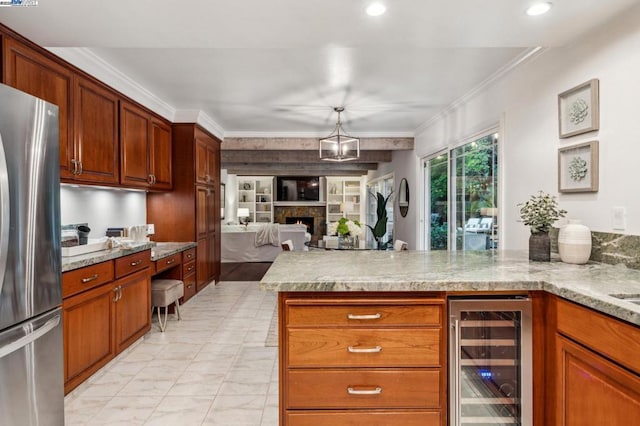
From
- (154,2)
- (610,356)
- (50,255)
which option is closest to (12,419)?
(50,255)

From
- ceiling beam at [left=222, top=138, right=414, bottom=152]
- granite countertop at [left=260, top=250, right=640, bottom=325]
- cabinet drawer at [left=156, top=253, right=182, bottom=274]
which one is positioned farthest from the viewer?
ceiling beam at [left=222, top=138, right=414, bottom=152]

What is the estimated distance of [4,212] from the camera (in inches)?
55.2

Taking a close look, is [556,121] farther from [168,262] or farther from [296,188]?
[296,188]

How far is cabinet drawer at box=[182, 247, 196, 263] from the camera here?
13.6ft

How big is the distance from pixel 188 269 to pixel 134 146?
1581 millimetres

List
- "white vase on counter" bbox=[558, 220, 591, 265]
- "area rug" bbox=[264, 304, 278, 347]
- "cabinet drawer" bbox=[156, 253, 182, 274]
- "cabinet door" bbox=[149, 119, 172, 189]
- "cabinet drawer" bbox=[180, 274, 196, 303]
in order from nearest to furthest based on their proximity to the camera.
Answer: "white vase on counter" bbox=[558, 220, 591, 265] < "area rug" bbox=[264, 304, 278, 347] < "cabinet drawer" bbox=[156, 253, 182, 274] < "cabinet door" bbox=[149, 119, 172, 189] < "cabinet drawer" bbox=[180, 274, 196, 303]

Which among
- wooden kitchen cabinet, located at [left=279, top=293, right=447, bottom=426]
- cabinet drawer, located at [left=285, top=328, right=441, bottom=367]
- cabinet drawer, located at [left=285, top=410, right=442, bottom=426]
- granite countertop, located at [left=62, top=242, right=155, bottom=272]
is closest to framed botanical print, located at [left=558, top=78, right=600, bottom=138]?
wooden kitchen cabinet, located at [left=279, top=293, right=447, bottom=426]

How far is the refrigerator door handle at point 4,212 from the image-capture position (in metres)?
1.39

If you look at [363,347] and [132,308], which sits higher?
[363,347]

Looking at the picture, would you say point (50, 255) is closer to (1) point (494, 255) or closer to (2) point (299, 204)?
(1) point (494, 255)

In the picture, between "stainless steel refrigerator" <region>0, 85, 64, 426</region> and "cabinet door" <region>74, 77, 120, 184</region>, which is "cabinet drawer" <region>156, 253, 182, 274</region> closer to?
"cabinet door" <region>74, 77, 120, 184</region>

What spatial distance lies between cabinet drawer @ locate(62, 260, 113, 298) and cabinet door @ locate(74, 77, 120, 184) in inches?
30.0

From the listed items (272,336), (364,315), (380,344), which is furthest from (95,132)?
(380,344)

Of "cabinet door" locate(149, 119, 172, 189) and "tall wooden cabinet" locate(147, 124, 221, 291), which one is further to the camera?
"tall wooden cabinet" locate(147, 124, 221, 291)
